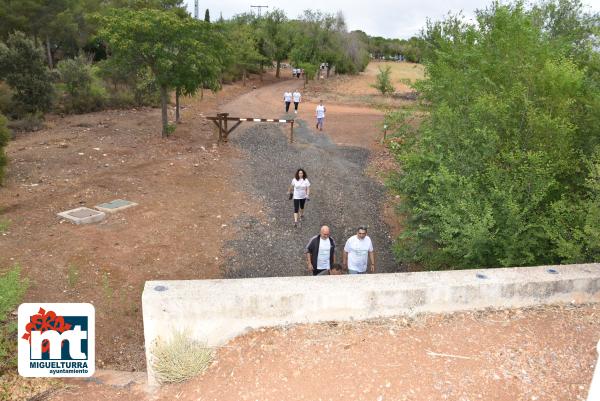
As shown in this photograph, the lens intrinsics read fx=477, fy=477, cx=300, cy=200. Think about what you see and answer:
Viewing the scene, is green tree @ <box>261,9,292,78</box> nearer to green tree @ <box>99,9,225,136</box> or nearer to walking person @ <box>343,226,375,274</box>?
green tree @ <box>99,9,225,136</box>

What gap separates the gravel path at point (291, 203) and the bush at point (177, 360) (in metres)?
4.08

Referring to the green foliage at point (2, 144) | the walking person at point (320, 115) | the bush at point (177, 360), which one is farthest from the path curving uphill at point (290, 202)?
the green foliage at point (2, 144)

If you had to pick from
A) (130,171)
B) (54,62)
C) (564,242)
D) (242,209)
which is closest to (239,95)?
(54,62)

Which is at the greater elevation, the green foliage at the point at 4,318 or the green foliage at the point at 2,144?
the green foliage at the point at 2,144

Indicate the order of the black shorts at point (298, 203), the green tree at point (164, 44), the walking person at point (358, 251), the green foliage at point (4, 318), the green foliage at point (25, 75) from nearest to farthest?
the green foliage at point (4, 318) < the walking person at point (358, 251) < the black shorts at point (298, 203) < the green tree at point (164, 44) < the green foliage at point (25, 75)

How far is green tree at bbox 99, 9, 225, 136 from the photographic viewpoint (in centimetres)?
1628

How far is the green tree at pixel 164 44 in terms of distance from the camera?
16.3m

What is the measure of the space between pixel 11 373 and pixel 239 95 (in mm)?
29574

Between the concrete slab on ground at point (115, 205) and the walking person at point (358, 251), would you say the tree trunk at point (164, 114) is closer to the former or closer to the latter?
the concrete slab on ground at point (115, 205)

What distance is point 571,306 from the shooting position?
5535 millimetres

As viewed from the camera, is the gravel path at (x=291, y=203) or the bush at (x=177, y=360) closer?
the bush at (x=177, y=360)

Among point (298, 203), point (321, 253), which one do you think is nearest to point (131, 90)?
point (298, 203)

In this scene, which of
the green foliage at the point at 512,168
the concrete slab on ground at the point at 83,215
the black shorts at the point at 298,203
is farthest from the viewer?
the black shorts at the point at 298,203

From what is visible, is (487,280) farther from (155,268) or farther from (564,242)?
(155,268)
